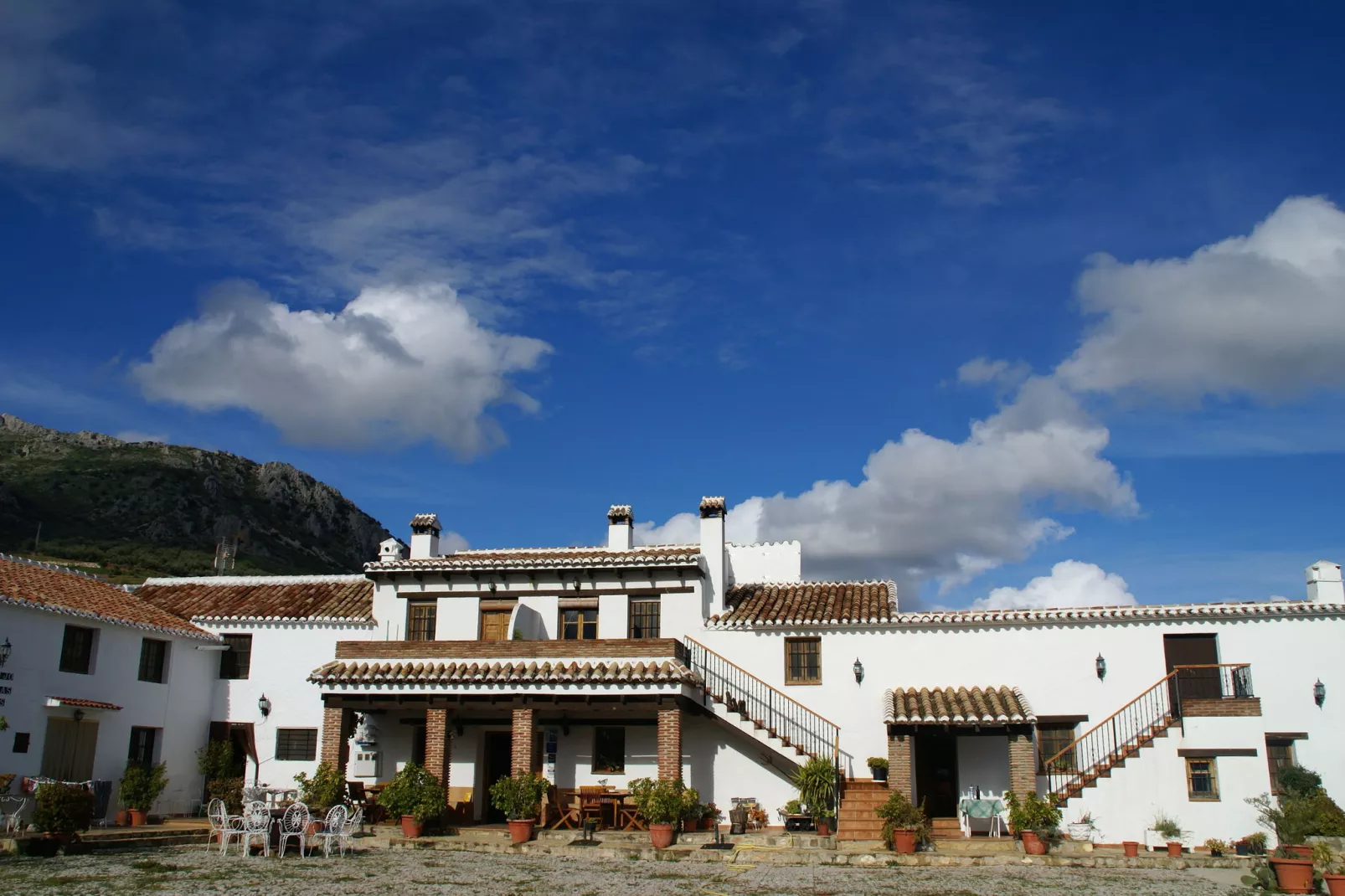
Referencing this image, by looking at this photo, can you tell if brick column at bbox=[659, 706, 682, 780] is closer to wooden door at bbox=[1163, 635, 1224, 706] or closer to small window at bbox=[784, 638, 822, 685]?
small window at bbox=[784, 638, 822, 685]

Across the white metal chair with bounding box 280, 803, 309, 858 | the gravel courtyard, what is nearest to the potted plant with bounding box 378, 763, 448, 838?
the white metal chair with bounding box 280, 803, 309, 858

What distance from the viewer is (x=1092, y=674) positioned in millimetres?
25094

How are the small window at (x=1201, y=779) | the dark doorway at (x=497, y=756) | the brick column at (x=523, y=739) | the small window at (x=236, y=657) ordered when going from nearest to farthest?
the small window at (x=1201, y=779)
the brick column at (x=523, y=739)
the dark doorway at (x=497, y=756)
the small window at (x=236, y=657)

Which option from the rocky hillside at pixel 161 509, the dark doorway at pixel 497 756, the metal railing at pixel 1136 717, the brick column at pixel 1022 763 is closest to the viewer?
the brick column at pixel 1022 763

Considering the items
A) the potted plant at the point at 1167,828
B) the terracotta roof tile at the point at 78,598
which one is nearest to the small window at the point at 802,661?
the potted plant at the point at 1167,828

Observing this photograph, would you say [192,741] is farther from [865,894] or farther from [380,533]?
[380,533]

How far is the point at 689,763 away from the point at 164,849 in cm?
1164

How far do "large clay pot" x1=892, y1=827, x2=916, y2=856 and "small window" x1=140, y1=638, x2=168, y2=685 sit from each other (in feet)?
65.1

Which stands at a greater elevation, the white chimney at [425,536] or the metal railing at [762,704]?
the white chimney at [425,536]

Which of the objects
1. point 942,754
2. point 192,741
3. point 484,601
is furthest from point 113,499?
point 942,754

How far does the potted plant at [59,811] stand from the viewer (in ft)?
63.3

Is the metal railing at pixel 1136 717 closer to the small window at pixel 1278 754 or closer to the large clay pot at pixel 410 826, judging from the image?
the small window at pixel 1278 754

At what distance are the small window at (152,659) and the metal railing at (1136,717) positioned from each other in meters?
22.8

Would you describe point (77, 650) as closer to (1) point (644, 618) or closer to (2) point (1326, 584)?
(1) point (644, 618)
